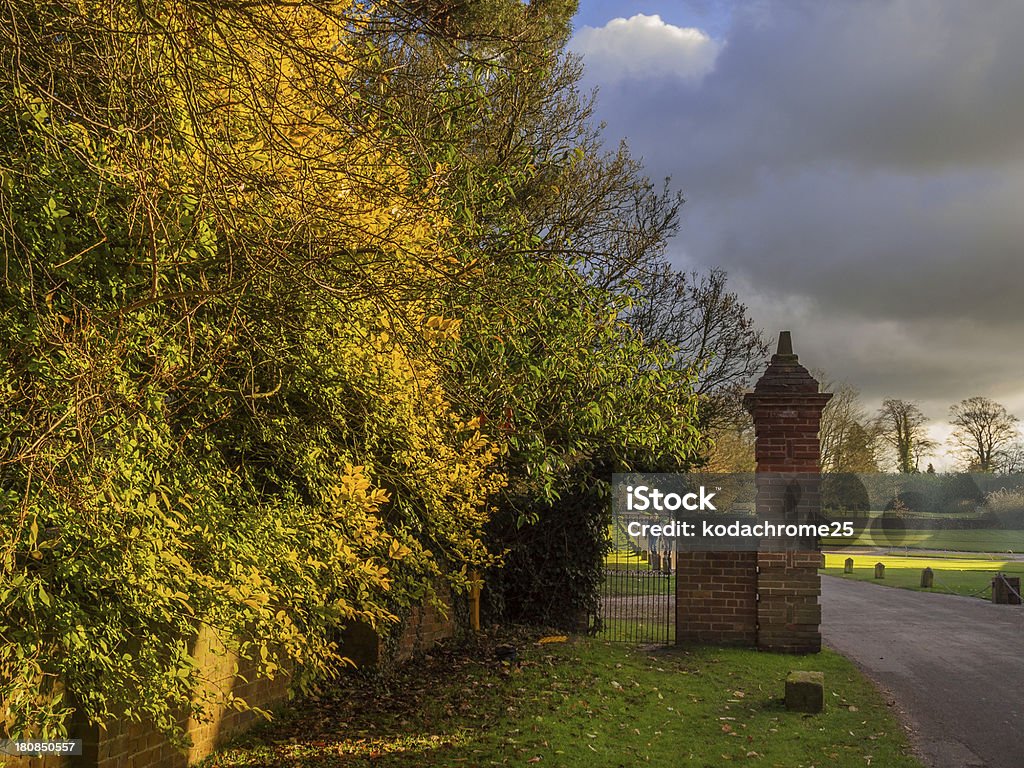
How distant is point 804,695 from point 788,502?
374 cm

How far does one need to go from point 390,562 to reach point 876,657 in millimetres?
8126

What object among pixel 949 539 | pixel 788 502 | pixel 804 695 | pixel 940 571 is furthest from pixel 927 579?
pixel 949 539

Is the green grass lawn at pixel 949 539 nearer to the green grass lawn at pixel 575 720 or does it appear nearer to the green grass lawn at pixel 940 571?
the green grass lawn at pixel 940 571

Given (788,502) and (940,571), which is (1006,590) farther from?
(788,502)

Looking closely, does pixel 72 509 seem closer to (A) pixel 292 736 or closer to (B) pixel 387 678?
(A) pixel 292 736

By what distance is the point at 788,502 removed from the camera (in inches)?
492

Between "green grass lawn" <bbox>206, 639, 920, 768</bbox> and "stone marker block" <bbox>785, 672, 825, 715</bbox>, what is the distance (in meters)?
0.20

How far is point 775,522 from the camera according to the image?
12500 millimetres

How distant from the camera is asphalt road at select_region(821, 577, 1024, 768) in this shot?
8227 mm

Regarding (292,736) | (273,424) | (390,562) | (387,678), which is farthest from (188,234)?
(387,678)

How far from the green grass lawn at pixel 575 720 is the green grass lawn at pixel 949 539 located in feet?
119

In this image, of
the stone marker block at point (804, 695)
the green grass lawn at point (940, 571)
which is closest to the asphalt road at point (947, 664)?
the stone marker block at point (804, 695)

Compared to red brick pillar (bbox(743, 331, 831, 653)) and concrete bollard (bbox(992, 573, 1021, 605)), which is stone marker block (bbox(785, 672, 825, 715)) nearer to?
red brick pillar (bbox(743, 331, 831, 653))

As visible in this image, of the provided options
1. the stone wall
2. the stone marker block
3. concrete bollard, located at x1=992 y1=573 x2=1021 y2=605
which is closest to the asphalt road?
concrete bollard, located at x1=992 y1=573 x2=1021 y2=605
